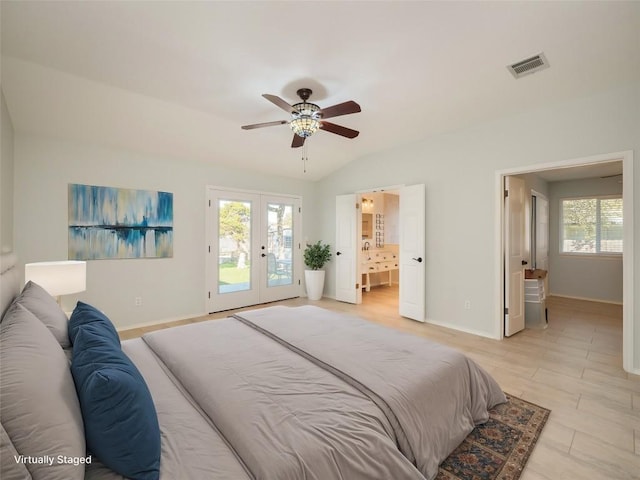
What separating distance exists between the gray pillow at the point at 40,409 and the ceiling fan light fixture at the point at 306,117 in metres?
2.36

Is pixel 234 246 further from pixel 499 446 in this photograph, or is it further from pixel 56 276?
pixel 499 446

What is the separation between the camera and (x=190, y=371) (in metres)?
1.59

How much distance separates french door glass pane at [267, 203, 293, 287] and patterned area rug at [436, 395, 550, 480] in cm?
420

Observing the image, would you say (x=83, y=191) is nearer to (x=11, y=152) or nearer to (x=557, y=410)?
(x=11, y=152)

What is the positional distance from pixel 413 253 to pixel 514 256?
1.30 meters

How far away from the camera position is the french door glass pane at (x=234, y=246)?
4977 millimetres

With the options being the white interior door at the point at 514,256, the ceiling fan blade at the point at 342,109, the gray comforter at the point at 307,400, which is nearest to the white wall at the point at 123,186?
the gray comforter at the point at 307,400

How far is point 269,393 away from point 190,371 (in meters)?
0.50

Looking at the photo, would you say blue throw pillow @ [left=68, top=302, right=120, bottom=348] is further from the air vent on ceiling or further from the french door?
the air vent on ceiling

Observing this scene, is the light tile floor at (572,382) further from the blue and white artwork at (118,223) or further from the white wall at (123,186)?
the blue and white artwork at (118,223)

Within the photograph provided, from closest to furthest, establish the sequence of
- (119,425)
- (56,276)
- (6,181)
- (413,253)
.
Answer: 1. (119,425)
2. (56,276)
3. (6,181)
4. (413,253)

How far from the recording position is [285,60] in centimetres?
254

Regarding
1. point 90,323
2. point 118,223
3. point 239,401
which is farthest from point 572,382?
point 118,223

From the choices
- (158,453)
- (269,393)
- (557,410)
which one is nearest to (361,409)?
(269,393)
